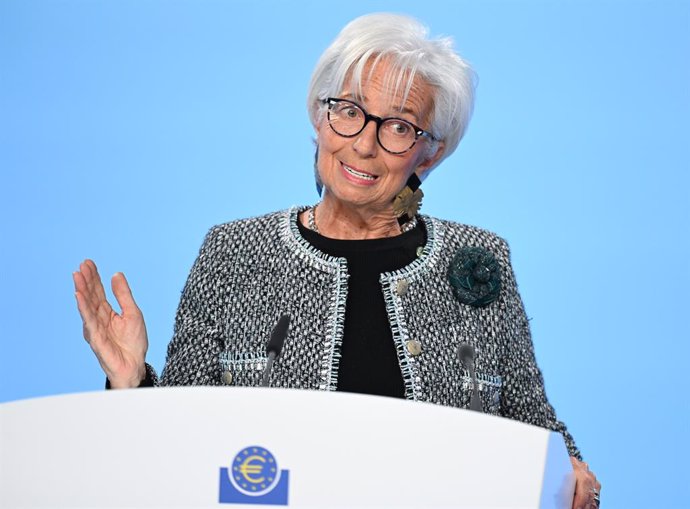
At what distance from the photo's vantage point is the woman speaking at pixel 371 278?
2064mm

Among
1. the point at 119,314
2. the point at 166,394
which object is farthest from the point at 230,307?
the point at 166,394

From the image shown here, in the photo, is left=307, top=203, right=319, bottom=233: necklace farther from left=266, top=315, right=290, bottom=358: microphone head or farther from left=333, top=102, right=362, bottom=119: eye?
left=266, top=315, right=290, bottom=358: microphone head

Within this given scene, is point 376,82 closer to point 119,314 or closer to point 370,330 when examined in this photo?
point 370,330

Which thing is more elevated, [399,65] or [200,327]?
[399,65]

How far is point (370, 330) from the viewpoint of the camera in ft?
6.94

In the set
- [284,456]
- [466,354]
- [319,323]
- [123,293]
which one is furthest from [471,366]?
[284,456]

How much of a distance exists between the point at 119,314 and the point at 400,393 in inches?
20.1

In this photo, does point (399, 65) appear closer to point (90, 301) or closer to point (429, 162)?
point (429, 162)

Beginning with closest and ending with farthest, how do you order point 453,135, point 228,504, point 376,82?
1. point 228,504
2. point 376,82
3. point 453,135

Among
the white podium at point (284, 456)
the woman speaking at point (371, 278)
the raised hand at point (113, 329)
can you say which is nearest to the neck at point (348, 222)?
the woman speaking at point (371, 278)

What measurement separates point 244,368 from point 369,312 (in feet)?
0.85

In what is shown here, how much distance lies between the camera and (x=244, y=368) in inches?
80.2

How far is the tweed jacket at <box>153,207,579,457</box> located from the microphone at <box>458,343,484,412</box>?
0.05ft

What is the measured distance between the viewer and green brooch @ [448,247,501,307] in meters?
2.15
